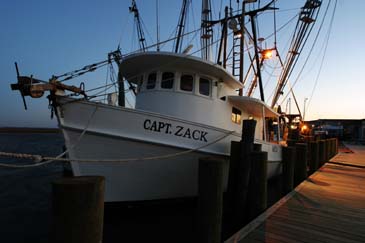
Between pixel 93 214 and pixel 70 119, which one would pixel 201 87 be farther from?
pixel 93 214

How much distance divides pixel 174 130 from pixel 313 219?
3545 mm

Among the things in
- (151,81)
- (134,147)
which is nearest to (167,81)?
(151,81)

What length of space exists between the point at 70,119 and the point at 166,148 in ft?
7.68

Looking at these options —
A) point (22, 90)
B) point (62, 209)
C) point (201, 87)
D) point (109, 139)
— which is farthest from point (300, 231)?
point (22, 90)

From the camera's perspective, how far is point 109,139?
5715mm

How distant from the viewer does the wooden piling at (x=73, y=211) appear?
8.02ft

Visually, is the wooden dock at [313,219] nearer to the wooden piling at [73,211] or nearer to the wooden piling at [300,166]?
the wooden piling at [300,166]

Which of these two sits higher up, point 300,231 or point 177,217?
point 300,231

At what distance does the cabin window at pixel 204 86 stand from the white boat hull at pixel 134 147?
5.13 ft

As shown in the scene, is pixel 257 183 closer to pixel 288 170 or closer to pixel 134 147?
pixel 288 170

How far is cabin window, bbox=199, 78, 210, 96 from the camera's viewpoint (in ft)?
25.3

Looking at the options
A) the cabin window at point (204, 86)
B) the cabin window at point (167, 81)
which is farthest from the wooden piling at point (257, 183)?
the cabin window at point (167, 81)

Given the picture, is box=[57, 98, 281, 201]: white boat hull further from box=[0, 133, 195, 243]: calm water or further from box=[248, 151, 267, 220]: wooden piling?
box=[248, 151, 267, 220]: wooden piling

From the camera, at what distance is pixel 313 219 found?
4.87 meters
